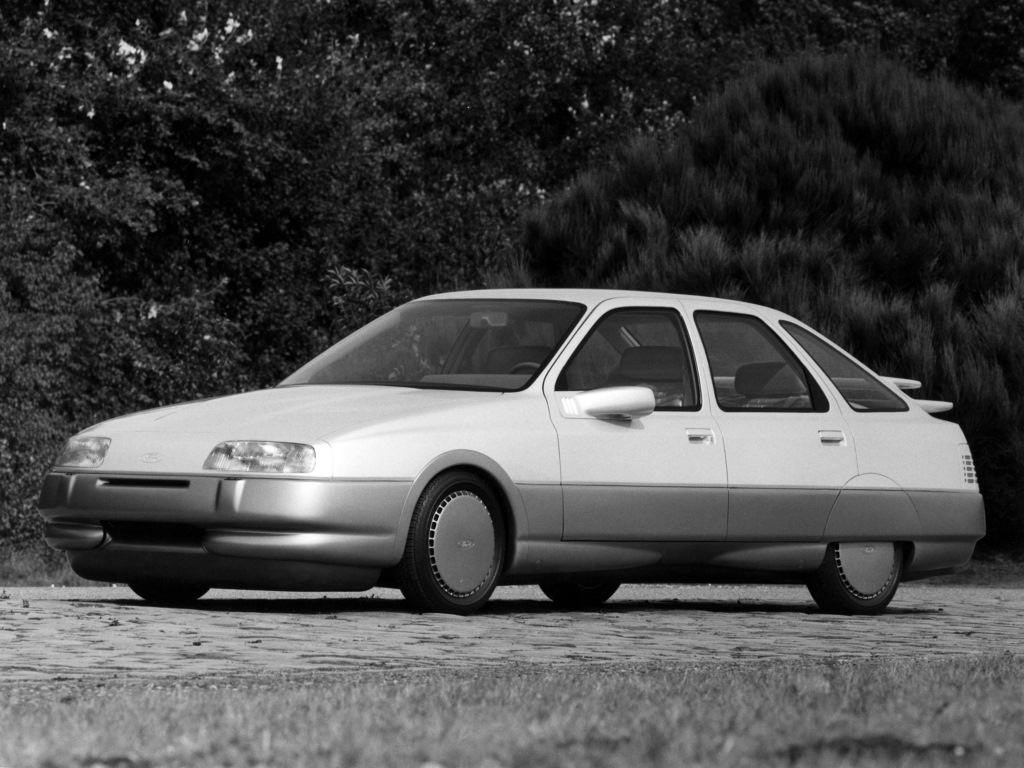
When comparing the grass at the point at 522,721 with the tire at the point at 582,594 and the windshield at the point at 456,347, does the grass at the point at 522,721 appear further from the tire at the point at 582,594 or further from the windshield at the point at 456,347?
the tire at the point at 582,594

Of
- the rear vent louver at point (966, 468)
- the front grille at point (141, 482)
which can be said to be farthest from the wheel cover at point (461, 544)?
the rear vent louver at point (966, 468)

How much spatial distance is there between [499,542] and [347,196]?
20.8 meters

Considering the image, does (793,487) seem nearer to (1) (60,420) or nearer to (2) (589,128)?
(1) (60,420)

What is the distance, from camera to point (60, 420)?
23297mm

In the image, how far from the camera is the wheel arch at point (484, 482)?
853cm

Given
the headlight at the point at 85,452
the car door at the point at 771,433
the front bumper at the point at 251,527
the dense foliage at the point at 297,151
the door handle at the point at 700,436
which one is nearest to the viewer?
the front bumper at the point at 251,527

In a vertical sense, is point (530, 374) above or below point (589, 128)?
below

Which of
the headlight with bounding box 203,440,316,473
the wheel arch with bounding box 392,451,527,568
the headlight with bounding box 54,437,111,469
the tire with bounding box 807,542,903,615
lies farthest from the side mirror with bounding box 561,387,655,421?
the headlight with bounding box 54,437,111,469

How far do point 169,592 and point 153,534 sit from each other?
97 cm

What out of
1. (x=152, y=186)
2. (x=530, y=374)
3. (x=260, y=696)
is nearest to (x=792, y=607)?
(x=530, y=374)

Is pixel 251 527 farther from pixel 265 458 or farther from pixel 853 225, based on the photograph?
pixel 853 225

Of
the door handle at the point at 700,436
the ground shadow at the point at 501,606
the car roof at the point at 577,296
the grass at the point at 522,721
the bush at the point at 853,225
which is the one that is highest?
the bush at the point at 853,225

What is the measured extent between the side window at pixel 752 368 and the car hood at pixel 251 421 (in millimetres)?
1532

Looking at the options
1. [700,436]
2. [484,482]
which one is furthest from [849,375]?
[484,482]
